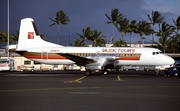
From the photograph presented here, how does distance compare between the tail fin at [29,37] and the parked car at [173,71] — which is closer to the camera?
the parked car at [173,71]

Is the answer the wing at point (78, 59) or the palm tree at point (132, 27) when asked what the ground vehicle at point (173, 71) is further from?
the palm tree at point (132, 27)

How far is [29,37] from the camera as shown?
48.2m

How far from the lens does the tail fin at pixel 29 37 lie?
47.7 meters

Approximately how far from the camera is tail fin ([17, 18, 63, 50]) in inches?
1877

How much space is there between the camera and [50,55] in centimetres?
4475

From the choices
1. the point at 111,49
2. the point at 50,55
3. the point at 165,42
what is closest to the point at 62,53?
the point at 50,55

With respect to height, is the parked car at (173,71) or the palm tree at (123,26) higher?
the palm tree at (123,26)

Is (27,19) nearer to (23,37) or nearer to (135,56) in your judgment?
(23,37)

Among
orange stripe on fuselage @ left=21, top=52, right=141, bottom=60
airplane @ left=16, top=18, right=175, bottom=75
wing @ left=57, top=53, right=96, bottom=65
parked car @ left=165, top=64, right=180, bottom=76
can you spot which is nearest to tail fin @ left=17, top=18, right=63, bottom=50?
airplane @ left=16, top=18, right=175, bottom=75

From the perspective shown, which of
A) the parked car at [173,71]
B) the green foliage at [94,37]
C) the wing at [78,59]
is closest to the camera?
the wing at [78,59]

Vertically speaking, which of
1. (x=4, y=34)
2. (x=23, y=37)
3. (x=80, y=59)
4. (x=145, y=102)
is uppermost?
(x=4, y=34)

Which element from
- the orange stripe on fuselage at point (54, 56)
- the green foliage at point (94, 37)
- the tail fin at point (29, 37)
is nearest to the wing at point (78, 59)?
the orange stripe on fuselage at point (54, 56)

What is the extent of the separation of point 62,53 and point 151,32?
90.1m

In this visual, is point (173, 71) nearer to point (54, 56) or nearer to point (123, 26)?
point (54, 56)
